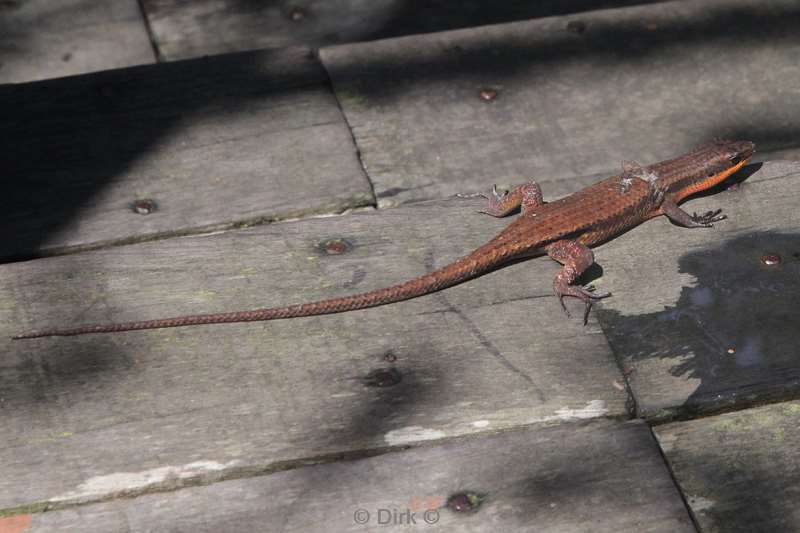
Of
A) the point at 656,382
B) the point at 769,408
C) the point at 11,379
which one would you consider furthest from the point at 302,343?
the point at 769,408

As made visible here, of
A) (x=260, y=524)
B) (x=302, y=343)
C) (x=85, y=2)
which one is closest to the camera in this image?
(x=260, y=524)

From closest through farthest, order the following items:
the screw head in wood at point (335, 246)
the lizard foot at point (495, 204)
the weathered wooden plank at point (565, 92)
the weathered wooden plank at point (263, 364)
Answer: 1. the weathered wooden plank at point (263, 364)
2. the screw head in wood at point (335, 246)
3. the lizard foot at point (495, 204)
4. the weathered wooden plank at point (565, 92)

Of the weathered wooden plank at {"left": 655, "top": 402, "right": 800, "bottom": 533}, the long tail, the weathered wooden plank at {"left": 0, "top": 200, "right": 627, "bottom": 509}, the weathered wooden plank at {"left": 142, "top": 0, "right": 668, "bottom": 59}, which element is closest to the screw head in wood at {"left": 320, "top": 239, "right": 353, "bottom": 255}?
the weathered wooden plank at {"left": 0, "top": 200, "right": 627, "bottom": 509}

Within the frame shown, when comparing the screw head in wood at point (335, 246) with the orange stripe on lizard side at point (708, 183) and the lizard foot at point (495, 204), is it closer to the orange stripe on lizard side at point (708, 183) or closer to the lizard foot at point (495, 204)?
the lizard foot at point (495, 204)

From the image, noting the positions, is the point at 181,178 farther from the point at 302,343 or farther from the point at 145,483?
the point at 145,483

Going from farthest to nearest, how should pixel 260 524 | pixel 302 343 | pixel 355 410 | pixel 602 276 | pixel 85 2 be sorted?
pixel 85 2
pixel 602 276
pixel 302 343
pixel 355 410
pixel 260 524

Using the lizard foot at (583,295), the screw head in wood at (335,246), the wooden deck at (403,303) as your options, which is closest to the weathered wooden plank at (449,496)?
the wooden deck at (403,303)

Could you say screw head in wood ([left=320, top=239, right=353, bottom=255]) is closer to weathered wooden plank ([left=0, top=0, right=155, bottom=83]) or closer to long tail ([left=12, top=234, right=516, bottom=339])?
long tail ([left=12, top=234, right=516, bottom=339])
